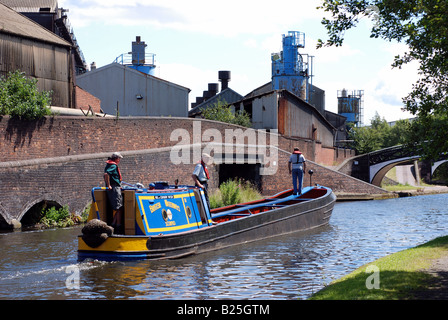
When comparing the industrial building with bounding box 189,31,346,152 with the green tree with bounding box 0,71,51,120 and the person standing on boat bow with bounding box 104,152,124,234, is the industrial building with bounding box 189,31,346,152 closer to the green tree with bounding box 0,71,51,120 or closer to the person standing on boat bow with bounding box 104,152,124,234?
the green tree with bounding box 0,71,51,120

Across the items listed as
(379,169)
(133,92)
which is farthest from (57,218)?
(379,169)

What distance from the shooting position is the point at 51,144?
72.4 feet

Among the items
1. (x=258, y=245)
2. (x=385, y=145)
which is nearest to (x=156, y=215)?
(x=258, y=245)

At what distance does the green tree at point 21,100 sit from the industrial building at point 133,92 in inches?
489

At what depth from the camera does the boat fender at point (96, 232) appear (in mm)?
12250

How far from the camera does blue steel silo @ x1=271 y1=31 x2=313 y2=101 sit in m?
48.3

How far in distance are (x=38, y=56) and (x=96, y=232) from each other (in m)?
16.1

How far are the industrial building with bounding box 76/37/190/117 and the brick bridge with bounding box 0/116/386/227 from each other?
19.1 ft

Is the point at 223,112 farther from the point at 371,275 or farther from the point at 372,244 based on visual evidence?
the point at 371,275

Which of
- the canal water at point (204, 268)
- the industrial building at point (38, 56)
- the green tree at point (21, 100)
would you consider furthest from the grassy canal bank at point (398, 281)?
the industrial building at point (38, 56)

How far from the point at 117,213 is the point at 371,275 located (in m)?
6.15

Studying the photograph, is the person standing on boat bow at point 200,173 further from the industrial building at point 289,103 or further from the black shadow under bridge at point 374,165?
the black shadow under bridge at point 374,165

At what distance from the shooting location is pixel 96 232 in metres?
12.3

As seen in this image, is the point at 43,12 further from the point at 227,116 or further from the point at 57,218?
the point at 57,218
